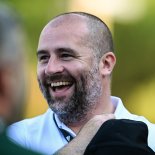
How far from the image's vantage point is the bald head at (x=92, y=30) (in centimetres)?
263

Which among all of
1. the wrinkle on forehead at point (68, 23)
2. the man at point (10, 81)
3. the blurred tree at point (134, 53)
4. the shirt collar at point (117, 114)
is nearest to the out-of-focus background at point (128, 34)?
the blurred tree at point (134, 53)

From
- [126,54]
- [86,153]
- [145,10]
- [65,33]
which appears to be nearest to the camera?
[86,153]

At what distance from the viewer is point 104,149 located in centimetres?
177

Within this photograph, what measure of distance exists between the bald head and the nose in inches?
6.7

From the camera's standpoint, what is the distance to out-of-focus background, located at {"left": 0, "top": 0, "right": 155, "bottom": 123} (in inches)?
201

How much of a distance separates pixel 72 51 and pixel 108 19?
3.15 metres

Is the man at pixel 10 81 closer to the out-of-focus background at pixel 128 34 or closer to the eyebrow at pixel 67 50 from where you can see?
the eyebrow at pixel 67 50

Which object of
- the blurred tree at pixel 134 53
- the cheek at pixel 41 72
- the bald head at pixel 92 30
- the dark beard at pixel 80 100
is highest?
the bald head at pixel 92 30

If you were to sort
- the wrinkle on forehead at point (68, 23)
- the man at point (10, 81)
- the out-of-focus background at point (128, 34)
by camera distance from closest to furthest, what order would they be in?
the man at point (10, 81) < the wrinkle on forehead at point (68, 23) < the out-of-focus background at point (128, 34)

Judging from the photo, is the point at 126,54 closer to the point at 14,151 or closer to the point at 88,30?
the point at 88,30

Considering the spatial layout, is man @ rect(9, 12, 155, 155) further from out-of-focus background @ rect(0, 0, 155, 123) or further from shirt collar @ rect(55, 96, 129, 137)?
out-of-focus background @ rect(0, 0, 155, 123)

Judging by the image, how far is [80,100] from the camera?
262cm

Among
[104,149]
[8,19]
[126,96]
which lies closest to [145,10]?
[126,96]

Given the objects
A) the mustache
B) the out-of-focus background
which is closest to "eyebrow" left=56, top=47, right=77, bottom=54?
the mustache
